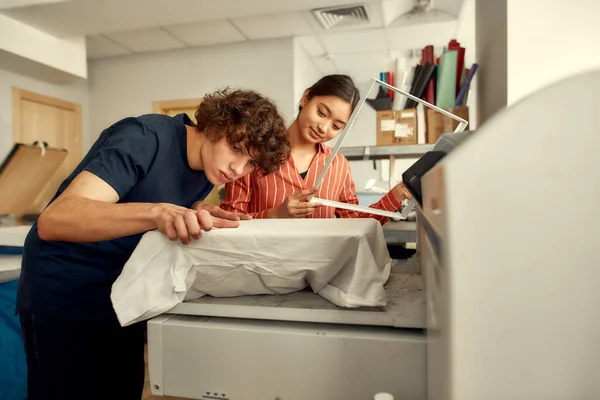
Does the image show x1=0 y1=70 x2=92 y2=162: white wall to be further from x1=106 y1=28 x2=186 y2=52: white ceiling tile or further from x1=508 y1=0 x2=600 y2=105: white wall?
x1=508 y1=0 x2=600 y2=105: white wall

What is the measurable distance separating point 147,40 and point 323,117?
330cm

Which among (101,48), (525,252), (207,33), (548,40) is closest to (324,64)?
(207,33)

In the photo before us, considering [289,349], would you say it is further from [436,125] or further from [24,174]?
[24,174]

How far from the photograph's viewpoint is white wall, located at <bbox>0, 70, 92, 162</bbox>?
3.58 m

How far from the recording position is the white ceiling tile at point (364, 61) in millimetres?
4539

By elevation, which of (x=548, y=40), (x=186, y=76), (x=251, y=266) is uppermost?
(x=186, y=76)

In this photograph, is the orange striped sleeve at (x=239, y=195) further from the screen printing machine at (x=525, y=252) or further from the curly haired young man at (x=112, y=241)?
the screen printing machine at (x=525, y=252)

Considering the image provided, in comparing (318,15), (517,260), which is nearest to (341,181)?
(517,260)

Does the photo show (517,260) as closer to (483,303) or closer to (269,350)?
(483,303)

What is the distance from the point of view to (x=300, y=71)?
4168 mm

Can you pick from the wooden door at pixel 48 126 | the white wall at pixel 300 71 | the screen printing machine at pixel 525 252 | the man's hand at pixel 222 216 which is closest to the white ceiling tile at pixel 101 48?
the wooden door at pixel 48 126

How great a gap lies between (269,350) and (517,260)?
372mm

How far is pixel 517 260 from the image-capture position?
300 mm

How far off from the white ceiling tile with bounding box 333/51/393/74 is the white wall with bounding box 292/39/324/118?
1.09 ft
